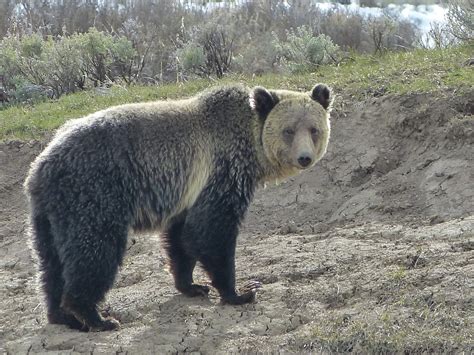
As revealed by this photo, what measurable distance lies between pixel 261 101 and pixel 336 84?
353 cm

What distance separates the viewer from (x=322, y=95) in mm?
7973

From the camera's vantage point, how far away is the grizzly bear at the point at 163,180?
684 cm

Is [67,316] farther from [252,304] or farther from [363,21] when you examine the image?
[363,21]

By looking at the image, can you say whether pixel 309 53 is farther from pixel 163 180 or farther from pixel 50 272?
pixel 50 272

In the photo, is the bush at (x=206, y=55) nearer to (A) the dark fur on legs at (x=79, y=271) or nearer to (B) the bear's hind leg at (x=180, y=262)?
(B) the bear's hind leg at (x=180, y=262)

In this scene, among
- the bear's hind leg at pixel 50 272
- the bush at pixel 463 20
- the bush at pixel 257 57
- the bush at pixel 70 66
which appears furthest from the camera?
the bush at pixel 257 57

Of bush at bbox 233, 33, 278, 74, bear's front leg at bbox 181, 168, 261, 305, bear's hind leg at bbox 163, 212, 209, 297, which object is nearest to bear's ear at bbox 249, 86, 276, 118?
bear's front leg at bbox 181, 168, 261, 305

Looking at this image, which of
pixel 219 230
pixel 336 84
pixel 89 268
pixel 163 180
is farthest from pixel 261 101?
pixel 336 84

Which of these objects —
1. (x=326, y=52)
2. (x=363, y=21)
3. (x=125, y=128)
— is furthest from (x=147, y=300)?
(x=363, y=21)

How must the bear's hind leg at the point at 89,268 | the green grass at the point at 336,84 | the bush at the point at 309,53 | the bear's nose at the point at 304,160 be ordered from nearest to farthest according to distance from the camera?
the bear's hind leg at the point at 89,268
the bear's nose at the point at 304,160
the green grass at the point at 336,84
the bush at the point at 309,53

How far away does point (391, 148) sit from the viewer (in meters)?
9.74

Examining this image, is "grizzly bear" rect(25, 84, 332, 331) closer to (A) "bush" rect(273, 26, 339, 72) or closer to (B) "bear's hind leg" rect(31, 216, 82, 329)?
(B) "bear's hind leg" rect(31, 216, 82, 329)

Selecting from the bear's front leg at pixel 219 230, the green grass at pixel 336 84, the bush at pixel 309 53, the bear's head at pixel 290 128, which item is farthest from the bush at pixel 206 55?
the bear's front leg at pixel 219 230

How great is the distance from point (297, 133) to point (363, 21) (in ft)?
42.4
